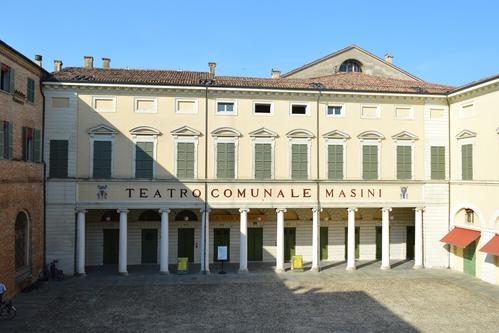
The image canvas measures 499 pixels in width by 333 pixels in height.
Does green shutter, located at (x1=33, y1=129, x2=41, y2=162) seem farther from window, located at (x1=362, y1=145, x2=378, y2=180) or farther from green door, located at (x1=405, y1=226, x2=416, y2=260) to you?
green door, located at (x1=405, y1=226, x2=416, y2=260)

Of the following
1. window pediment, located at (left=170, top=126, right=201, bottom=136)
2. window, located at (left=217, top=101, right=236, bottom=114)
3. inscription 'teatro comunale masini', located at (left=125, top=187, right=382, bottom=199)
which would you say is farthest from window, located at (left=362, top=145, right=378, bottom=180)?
window pediment, located at (left=170, top=126, right=201, bottom=136)

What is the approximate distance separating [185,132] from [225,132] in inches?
89.1

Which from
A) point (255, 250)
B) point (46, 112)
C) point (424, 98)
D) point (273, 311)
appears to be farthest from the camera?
point (255, 250)

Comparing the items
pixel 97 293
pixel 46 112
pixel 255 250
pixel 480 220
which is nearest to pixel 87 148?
pixel 46 112

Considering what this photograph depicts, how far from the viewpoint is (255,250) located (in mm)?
27984

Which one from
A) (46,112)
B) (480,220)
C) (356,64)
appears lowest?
(480,220)

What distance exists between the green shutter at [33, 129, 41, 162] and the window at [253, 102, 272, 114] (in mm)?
11816

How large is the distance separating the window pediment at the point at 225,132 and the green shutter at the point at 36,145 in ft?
30.2

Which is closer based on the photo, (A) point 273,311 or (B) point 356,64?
(A) point 273,311

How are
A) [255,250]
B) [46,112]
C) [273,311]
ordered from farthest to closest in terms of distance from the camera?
1. [255,250]
2. [46,112]
3. [273,311]

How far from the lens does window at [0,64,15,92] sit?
1932cm

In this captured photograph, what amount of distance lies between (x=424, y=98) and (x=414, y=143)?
277 centimetres

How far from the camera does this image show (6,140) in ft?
63.4

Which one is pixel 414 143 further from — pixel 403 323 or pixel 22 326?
pixel 22 326
